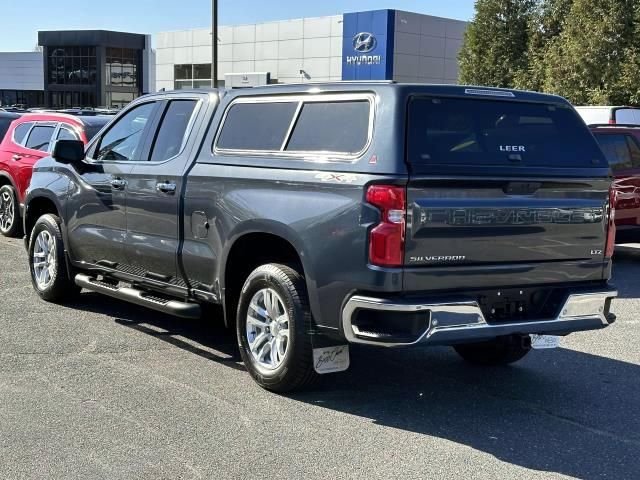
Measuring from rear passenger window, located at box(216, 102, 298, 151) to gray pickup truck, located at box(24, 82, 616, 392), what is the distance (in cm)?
1

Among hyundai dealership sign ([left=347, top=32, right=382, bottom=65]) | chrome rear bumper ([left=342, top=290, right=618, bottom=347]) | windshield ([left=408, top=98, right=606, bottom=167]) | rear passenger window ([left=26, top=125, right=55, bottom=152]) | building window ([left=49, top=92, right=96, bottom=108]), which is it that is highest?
hyundai dealership sign ([left=347, top=32, right=382, bottom=65])

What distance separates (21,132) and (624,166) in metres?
8.77

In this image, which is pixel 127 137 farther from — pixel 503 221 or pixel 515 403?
pixel 515 403

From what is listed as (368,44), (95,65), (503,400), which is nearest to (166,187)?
(503,400)

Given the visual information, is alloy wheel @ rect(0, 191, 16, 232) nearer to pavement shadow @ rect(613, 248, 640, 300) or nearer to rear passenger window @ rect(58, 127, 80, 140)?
rear passenger window @ rect(58, 127, 80, 140)

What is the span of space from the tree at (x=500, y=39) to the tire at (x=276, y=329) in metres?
24.8

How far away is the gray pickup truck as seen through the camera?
14.2 feet

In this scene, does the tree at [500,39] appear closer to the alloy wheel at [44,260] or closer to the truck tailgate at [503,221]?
the alloy wheel at [44,260]

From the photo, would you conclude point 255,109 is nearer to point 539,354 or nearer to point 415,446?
point 415,446

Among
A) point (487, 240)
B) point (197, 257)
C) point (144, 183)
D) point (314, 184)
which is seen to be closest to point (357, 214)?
point (314, 184)

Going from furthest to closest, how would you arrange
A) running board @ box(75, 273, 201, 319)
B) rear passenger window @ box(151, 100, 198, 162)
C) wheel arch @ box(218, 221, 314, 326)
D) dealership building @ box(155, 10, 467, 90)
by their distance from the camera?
dealership building @ box(155, 10, 467, 90), rear passenger window @ box(151, 100, 198, 162), running board @ box(75, 273, 201, 319), wheel arch @ box(218, 221, 314, 326)

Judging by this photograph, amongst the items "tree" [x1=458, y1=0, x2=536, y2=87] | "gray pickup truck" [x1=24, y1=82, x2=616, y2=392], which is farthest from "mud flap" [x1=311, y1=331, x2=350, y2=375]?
"tree" [x1=458, y1=0, x2=536, y2=87]

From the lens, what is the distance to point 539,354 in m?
6.31

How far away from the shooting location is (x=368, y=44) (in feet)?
143
